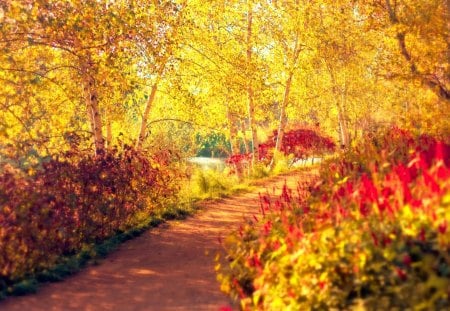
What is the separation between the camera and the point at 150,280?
288 inches

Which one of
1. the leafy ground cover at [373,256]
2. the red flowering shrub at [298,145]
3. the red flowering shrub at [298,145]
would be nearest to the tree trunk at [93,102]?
the leafy ground cover at [373,256]

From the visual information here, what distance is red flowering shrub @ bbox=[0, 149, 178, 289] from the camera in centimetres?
714

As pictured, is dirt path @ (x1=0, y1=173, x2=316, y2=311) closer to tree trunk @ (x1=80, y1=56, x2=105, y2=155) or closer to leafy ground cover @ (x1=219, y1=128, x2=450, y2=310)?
leafy ground cover @ (x1=219, y1=128, x2=450, y2=310)

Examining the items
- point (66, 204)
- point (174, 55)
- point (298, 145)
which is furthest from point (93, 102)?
point (298, 145)

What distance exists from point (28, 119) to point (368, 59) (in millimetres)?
17083

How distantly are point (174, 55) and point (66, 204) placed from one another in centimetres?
708

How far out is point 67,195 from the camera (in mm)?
8664

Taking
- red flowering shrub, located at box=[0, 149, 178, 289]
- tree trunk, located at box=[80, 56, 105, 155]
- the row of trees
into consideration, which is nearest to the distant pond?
the row of trees

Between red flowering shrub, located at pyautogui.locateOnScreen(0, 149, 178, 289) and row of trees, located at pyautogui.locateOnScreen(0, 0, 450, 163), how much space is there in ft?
1.92

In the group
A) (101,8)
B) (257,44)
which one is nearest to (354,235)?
(101,8)

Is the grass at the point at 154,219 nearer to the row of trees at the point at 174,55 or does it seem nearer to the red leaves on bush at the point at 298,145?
the row of trees at the point at 174,55

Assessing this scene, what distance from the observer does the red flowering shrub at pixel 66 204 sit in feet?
23.4

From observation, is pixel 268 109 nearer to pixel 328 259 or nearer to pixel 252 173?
pixel 252 173

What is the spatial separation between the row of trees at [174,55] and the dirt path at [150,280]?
6.58ft
